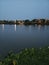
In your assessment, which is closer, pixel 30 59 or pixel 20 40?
pixel 30 59

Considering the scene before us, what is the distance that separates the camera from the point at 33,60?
688 cm

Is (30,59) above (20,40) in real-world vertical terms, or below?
above

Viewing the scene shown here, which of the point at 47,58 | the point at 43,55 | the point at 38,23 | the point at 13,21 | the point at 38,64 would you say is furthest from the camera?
the point at 13,21

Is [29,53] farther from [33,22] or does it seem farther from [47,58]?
[33,22]

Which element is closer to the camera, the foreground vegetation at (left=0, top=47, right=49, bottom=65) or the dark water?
the foreground vegetation at (left=0, top=47, right=49, bottom=65)

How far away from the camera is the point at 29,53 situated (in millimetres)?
7922

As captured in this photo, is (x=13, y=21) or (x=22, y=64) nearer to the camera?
(x=22, y=64)

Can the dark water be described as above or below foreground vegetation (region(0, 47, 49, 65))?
below

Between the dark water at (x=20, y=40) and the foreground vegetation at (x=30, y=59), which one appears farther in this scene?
the dark water at (x=20, y=40)

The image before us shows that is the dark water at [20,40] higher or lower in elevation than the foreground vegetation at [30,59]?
lower

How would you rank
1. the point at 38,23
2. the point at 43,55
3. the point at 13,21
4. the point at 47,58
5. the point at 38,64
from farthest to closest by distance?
the point at 13,21
the point at 38,23
the point at 43,55
the point at 47,58
the point at 38,64

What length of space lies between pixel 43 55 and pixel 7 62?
1187mm

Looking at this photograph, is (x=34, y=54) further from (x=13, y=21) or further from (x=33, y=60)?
(x=13, y=21)

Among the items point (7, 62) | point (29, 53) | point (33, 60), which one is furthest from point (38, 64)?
A: point (29, 53)
